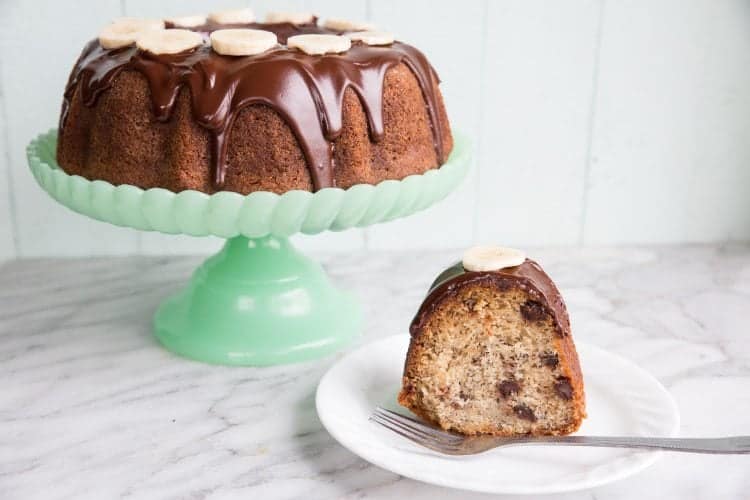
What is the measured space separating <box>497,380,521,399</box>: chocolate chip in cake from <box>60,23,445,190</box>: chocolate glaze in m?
0.35

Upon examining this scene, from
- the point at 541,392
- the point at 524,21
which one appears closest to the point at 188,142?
the point at 541,392

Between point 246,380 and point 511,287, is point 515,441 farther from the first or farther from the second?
point 246,380

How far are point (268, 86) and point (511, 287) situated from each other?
15.8 inches

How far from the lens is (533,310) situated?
977mm

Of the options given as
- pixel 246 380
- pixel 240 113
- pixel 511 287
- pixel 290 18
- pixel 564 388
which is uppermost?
pixel 290 18

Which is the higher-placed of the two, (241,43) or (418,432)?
(241,43)

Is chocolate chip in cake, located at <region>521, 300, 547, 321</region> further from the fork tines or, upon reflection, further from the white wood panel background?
the white wood panel background

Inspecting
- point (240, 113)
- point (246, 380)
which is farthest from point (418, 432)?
point (240, 113)

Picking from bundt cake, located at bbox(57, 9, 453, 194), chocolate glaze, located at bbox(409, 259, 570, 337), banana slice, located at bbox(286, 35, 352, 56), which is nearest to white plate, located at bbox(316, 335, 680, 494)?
chocolate glaze, located at bbox(409, 259, 570, 337)

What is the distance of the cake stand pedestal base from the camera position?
1276mm

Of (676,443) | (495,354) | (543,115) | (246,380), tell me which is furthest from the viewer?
(543,115)

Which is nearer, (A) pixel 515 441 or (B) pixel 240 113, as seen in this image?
(A) pixel 515 441

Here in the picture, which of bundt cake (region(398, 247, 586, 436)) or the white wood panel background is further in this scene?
the white wood panel background

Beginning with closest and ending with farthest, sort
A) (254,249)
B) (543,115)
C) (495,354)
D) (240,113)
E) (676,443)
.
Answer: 1. (676,443)
2. (495,354)
3. (240,113)
4. (254,249)
5. (543,115)
